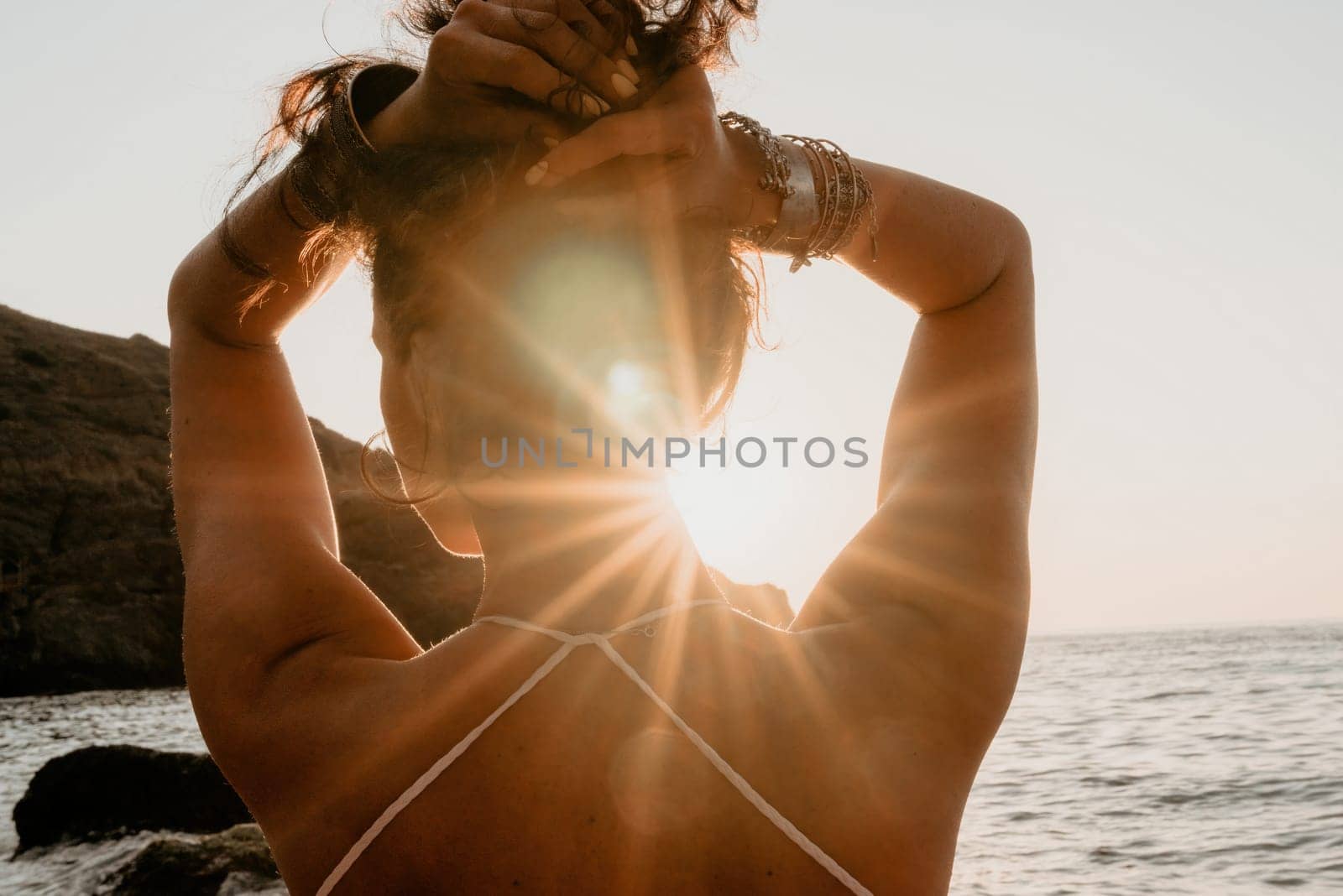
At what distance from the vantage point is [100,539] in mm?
35844

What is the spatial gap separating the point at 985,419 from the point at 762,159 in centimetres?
55

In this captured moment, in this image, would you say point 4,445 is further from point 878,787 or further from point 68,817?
point 878,787

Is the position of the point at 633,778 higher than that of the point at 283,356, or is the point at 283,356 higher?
the point at 283,356

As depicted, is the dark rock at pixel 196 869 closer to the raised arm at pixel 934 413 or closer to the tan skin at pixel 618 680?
the tan skin at pixel 618 680

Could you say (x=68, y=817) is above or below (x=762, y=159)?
below

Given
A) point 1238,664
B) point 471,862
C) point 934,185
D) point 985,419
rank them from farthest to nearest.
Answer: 1. point 1238,664
2. point 934,185
3. point 985,419
4. point 471,862

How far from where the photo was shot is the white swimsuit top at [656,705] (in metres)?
1.19

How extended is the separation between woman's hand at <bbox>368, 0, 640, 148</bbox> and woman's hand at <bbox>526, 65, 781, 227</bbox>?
7 centimetres

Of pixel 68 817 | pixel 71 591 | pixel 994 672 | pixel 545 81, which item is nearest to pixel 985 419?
pixel 994 672

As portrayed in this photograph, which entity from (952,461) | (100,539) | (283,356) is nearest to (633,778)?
(952,461)

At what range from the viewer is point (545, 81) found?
1.20m

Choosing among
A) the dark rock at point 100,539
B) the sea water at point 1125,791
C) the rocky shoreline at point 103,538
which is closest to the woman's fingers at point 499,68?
the sea water at point 1125,791

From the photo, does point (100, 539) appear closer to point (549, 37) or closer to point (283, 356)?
point (283, 356)

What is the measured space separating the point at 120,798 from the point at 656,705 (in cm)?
1013
